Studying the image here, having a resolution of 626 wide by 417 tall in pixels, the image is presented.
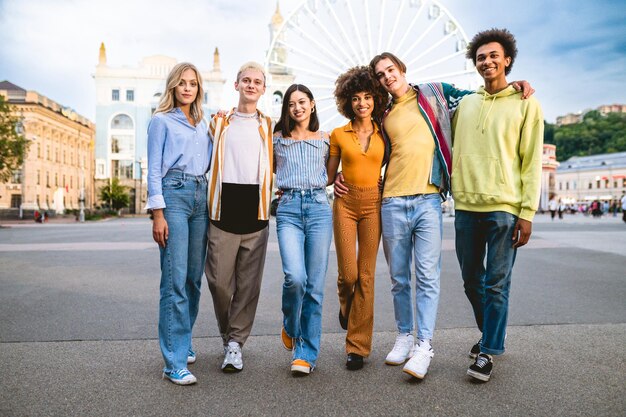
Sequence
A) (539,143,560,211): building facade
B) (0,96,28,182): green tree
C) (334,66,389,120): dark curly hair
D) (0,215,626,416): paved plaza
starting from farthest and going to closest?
(539,143,560,211): building facade < (0,96,28,182): green tree < (334,66,389,120): dark curly hair < (0,215,626,416): paved plaza

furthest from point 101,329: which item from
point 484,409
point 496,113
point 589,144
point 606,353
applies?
point 589,144

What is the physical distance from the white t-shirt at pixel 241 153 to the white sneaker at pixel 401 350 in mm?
1517

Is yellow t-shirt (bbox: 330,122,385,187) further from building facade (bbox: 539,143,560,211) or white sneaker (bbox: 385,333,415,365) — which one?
building facade (bbox: 539,143,560,211)

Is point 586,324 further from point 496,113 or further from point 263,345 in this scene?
point 263,345

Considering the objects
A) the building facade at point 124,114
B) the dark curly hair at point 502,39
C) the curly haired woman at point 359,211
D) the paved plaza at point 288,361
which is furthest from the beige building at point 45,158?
the dark curly hair at point 502,39

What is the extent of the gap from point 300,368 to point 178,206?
1317 mm

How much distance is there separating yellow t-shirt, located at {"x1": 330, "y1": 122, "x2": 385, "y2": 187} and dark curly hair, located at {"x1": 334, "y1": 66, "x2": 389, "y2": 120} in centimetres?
29

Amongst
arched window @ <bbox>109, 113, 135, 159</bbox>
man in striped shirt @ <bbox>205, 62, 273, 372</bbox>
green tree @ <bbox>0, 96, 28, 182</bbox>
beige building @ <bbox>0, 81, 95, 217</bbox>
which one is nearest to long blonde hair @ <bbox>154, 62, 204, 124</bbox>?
man in striped shirt @ <bbox>205, 62, 273, 372</bbox>

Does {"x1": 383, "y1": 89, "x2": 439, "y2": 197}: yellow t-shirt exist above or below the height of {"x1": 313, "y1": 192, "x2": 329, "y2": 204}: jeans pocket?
above

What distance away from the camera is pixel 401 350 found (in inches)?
148

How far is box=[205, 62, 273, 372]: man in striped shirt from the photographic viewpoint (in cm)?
366

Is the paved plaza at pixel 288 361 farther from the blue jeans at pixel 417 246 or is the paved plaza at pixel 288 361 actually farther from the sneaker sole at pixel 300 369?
the blue jeans at pixel 417 246

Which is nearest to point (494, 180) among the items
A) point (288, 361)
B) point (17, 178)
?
point (288, 361)

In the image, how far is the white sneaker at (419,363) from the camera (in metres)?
3.30
